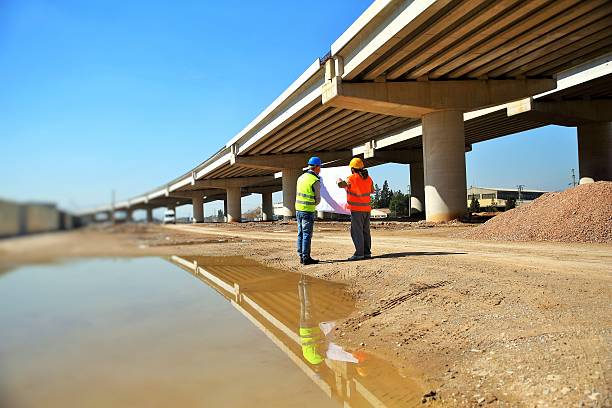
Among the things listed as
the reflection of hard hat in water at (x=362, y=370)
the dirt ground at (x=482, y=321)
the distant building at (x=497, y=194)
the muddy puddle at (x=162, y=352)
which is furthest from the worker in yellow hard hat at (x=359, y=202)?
the distant building at (x=497, y=194)

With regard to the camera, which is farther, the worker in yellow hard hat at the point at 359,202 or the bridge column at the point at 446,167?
the bridge column at the point at 446,167

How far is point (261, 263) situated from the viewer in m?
8.73

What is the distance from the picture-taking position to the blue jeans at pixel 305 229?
7.68 metres

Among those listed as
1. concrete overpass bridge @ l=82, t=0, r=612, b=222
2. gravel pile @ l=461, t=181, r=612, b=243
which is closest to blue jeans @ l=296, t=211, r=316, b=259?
concrete overpass bridge @ l=82, t=0, r=612, b=222

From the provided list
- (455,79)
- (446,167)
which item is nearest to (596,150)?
(455,79)

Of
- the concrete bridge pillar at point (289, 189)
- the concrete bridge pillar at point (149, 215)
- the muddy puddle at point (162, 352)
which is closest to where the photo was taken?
the muddy puddle at point (162, 352)

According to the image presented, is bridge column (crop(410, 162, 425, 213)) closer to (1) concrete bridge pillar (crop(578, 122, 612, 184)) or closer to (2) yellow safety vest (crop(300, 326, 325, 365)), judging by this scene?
(1) concrete bridge pillar (crop(578, 122, 612, 184))

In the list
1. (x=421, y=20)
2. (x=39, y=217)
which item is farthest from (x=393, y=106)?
(x=39, y=217)

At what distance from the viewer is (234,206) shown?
67500 mm

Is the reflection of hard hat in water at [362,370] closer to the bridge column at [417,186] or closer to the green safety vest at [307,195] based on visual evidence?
the green safety vest at [307,195]

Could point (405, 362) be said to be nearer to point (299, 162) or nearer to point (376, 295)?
point (376, 295)

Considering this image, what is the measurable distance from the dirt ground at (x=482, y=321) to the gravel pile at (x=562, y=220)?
4.83 m

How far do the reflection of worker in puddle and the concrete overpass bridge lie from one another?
15.9ft

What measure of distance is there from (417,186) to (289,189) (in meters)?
17.1
